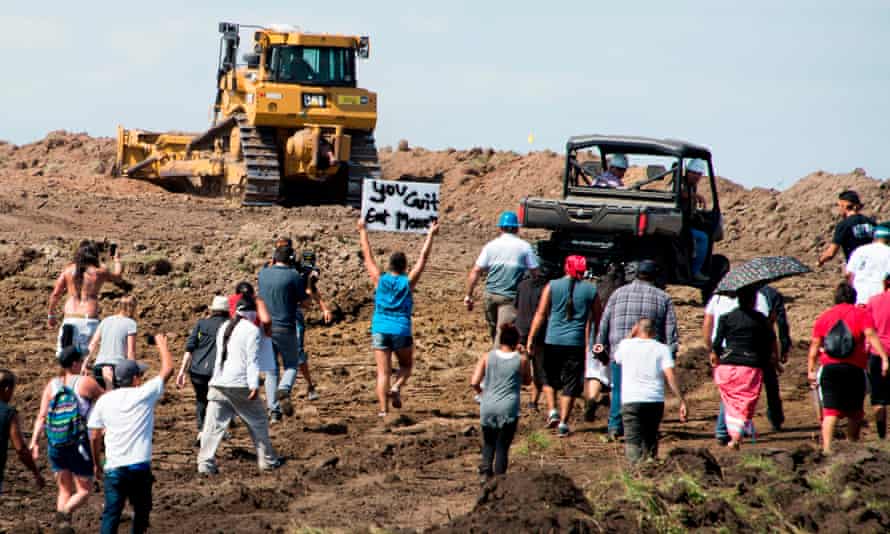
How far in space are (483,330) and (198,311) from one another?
4.22 metres

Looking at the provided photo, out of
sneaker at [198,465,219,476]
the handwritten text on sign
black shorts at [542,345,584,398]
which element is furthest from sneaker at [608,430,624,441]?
sneaker at [198,465,219,476]

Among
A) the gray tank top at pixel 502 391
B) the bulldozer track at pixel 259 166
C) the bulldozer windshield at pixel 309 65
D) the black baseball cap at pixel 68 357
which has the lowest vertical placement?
the gray tank top at pixel 502 391

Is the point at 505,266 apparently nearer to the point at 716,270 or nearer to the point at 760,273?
the point at 760,273

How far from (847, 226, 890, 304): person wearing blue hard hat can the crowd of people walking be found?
2 centimetres

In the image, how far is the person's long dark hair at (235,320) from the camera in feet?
35.3

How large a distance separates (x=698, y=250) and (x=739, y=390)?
7003mm

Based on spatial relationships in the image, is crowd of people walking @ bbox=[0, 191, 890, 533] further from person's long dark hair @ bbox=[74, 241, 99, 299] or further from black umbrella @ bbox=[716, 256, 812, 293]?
black umbrella @ bbox=[716, 256, 812, 293]

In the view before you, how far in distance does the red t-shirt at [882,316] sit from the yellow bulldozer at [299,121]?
18487mm

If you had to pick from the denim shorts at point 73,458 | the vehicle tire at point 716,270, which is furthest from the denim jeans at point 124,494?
the vehicle tire at point 716,270

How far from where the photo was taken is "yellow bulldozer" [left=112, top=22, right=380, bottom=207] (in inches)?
1129

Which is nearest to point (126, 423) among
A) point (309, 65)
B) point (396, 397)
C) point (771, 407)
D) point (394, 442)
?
point (394, 442)

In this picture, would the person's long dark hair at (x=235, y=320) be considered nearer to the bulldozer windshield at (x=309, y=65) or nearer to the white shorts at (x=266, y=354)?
the white shorts at (x=266, y=354)

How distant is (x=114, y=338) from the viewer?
443 inches

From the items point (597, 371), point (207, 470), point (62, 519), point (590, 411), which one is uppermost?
point (597, 371)
